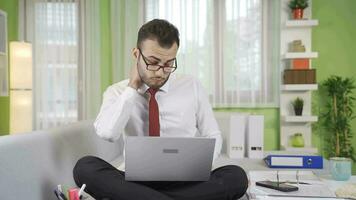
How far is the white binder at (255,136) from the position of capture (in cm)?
262

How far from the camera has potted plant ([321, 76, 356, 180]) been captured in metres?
3.31

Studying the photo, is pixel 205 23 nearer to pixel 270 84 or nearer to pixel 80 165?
pixel 270 84

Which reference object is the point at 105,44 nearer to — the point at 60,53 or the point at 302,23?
the point at 60,53

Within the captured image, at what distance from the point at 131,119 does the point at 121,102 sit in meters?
0.19

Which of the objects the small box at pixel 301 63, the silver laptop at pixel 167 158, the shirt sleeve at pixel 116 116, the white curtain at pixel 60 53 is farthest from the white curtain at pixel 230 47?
the silver laptop at pixel 167 158

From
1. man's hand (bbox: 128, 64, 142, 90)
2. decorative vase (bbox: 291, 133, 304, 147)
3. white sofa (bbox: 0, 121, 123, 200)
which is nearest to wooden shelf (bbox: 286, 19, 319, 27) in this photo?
decorative vase (bbox: 291, 133, 304, 147)

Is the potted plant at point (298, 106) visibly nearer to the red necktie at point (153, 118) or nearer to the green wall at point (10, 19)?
the red necktie at point (153, 118)

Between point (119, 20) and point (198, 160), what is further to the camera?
point (119, 20)

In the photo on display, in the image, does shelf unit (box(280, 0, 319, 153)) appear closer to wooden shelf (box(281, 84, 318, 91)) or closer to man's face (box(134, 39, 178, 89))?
wooden shelf (box(281, 84, 318, 91))

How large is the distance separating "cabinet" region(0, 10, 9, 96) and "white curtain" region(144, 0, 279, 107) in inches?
55.4

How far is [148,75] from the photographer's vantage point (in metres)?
1.70

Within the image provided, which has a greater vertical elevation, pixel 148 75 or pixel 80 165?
pixel 148 75

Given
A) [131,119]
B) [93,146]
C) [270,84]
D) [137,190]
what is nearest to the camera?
[137,190]

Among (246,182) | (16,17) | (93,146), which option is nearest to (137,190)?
(246,182)
